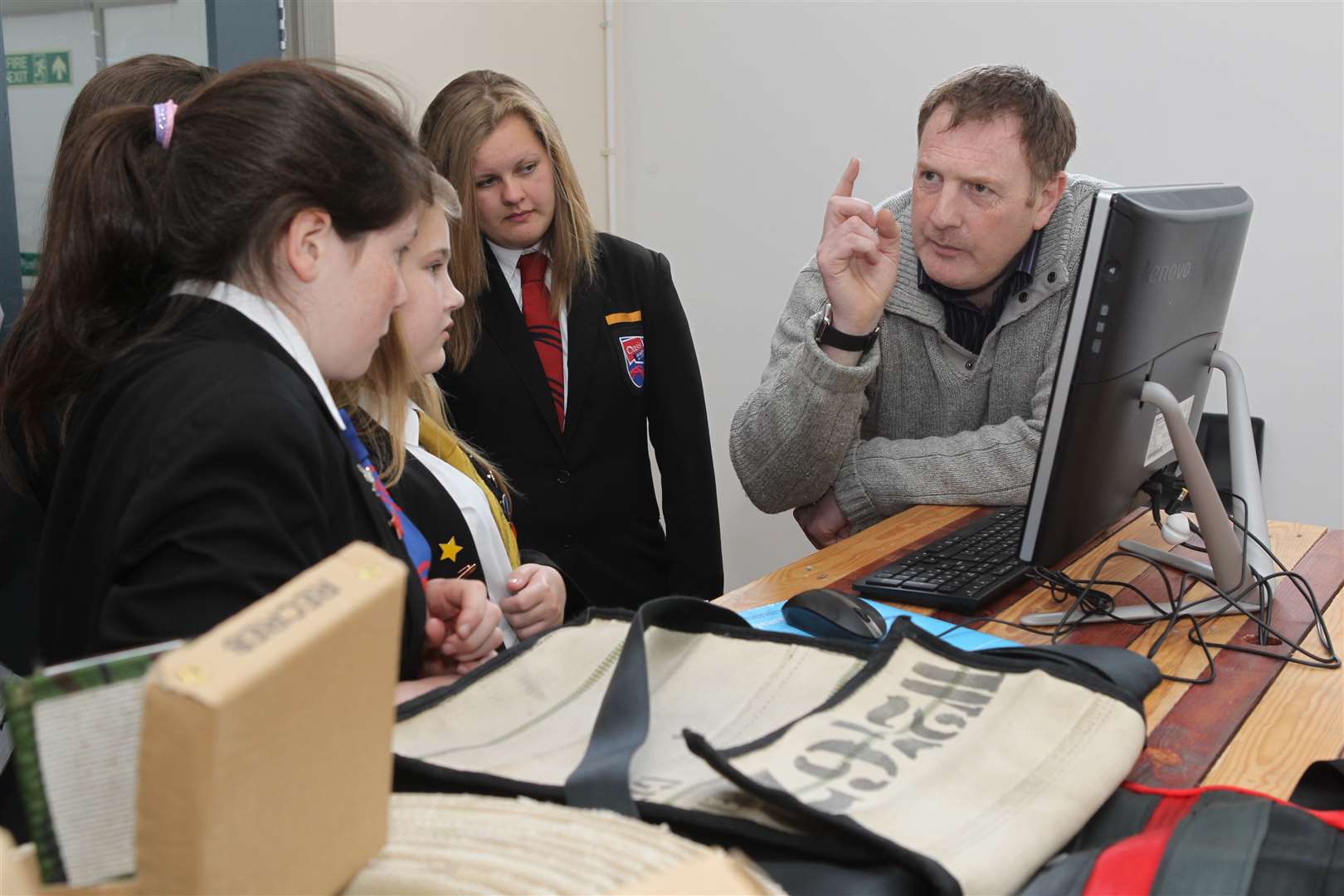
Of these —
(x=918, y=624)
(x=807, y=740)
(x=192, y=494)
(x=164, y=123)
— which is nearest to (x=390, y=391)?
(x=164, y=123)

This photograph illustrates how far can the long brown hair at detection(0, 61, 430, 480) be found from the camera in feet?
3.53

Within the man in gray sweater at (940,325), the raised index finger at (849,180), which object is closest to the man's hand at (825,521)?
the man in gray sweater at (940,325)

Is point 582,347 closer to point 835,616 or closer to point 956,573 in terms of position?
point 956,573

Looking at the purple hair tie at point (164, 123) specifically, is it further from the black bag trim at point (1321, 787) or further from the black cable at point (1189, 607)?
the black bag trim at point (1321, 787)

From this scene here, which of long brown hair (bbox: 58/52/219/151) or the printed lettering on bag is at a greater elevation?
long brown hair (bbox: 58/52/219/151)

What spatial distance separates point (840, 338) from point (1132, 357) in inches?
24.6

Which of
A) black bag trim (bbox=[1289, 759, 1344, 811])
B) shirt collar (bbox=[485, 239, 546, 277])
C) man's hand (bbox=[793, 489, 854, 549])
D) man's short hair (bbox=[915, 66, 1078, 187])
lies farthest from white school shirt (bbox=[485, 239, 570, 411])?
black bag trim (bbox=[1289, 759, 1344, 811])

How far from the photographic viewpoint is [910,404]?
6.84 feet

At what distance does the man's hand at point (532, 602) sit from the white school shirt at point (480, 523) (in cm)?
3

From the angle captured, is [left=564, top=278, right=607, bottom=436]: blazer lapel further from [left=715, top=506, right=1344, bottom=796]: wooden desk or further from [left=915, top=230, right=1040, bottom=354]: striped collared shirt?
[left=715, top=506, right=1344, bottom=796]: wooden desk

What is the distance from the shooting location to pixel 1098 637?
1.33 m

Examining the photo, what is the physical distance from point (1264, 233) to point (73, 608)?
2.85 meters

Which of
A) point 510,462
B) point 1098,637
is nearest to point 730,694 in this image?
point 1098,637

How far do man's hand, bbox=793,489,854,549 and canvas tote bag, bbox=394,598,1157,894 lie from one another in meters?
0.90
